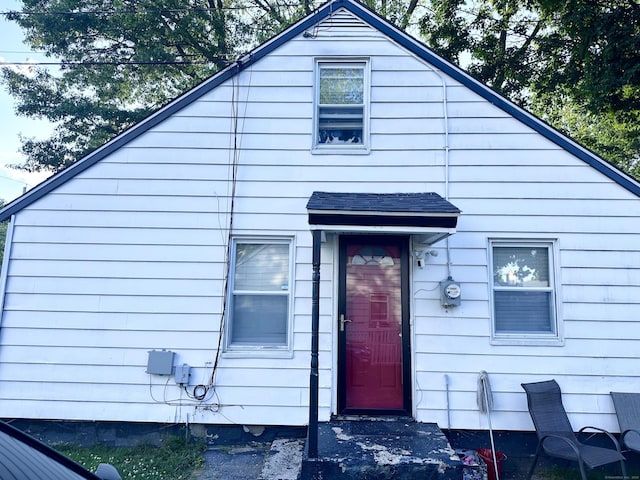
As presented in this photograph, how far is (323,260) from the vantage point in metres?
5.02

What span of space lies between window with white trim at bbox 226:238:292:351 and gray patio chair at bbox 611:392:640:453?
412 cm

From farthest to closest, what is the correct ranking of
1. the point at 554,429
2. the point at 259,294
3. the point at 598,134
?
1. the point at 598,134
2. the point at 259,294
3. the point at 554,429

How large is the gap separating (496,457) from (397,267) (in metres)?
2.51

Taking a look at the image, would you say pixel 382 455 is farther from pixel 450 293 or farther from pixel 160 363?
pixel 160 363

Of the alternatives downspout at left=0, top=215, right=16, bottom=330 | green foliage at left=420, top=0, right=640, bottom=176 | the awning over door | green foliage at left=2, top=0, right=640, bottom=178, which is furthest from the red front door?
green foliage at left=2, top=0, right=640, bottom=178

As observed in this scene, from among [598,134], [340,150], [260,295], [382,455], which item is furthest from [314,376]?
[598,134]

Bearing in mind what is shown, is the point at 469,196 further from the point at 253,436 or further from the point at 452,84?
the point at 253,436

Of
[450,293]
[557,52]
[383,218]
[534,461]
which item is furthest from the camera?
[557,52]

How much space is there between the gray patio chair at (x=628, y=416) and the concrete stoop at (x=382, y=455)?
2151 mm

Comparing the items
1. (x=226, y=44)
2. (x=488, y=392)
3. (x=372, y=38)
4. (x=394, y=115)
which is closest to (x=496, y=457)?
(x=488, y=392)

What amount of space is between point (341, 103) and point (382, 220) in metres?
2.22

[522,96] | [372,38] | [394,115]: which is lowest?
[394,115]

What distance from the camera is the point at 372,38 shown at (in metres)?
5.40

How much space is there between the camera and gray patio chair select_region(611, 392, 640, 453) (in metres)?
4.35
